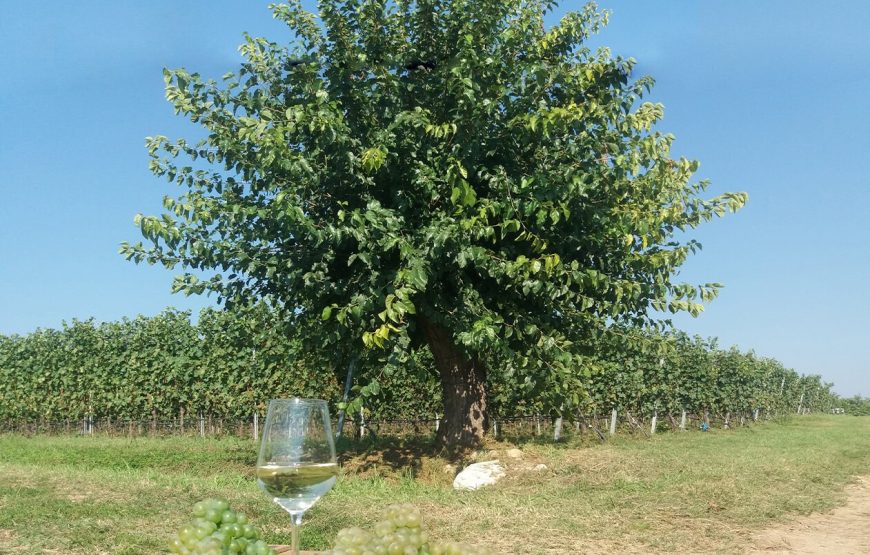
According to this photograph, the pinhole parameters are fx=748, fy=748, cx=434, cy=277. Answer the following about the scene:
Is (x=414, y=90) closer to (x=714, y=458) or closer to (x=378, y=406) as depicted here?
(x=714, y=458)

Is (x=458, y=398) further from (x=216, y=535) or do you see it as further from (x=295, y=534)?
(x=216, y=535)

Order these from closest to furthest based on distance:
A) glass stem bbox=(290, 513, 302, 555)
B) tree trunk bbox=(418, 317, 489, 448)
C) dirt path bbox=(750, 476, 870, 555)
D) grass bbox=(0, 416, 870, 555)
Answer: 1. glass stem bbox=(290, 513, 302, 555)
2. grass bbox=(0, 416, 870, 555)
3. dirt path bbox=(750, 476, 870, 555)
4. tree trunk bbox=(418, 317, 489, 448)

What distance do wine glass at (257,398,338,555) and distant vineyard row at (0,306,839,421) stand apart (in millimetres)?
17100

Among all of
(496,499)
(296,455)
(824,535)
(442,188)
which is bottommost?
(824,535)

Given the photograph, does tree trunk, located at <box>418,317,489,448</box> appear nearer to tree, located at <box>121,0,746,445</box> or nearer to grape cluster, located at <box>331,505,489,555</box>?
tree, located at <box>121,0,746,445</box>

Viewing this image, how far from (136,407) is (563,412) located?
18.6 m

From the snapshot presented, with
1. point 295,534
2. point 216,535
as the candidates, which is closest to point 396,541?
point 216,535

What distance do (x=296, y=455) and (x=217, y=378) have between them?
23.0 metres

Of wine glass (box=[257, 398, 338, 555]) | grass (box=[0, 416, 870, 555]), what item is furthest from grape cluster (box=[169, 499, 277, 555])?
grass (box=[0, 416, 870, 555])

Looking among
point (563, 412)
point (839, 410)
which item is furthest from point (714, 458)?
point (839, 410)

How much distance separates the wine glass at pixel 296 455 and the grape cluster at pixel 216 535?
48 centimetres

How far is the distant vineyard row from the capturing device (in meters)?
22.0

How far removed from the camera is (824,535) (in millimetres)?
8000

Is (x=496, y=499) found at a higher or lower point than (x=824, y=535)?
higher
